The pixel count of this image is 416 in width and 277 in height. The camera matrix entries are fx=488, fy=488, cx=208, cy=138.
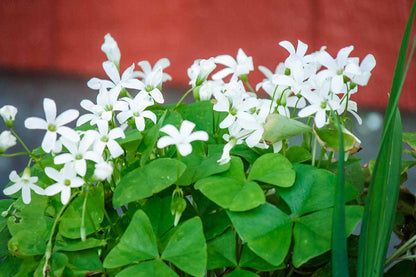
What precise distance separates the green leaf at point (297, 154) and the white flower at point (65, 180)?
0.80ft

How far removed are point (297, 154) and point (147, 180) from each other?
0.61ft

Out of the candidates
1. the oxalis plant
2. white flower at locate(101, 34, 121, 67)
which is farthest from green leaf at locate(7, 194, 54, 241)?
white flower at locate(101, 34, 121, 67)

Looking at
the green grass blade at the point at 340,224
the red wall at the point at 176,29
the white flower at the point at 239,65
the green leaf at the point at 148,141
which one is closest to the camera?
the green grass blade at the point at 340,224

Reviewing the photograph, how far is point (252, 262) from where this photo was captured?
1.63ft

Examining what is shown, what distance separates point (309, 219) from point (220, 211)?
0.10 m

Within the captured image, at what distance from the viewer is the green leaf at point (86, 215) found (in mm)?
526

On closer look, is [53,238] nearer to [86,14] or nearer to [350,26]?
[86,14]

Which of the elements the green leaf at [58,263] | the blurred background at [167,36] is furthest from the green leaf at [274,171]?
the blurred background at [167,36]

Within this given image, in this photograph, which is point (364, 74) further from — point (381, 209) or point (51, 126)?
point (51, 126)

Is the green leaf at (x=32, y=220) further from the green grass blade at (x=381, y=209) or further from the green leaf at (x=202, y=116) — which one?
the green grass blade at (x=381, y=209)

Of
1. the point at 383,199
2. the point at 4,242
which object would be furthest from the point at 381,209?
the point at 4,242

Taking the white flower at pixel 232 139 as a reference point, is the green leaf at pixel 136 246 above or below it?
below

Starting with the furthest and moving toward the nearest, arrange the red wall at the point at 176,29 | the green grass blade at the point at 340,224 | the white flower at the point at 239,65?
the red wall at the point at 176,29 < the white flower at the point at 239,65 < the green grass blade at the point at 340,224

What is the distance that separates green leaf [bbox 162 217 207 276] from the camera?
18.3 inches
